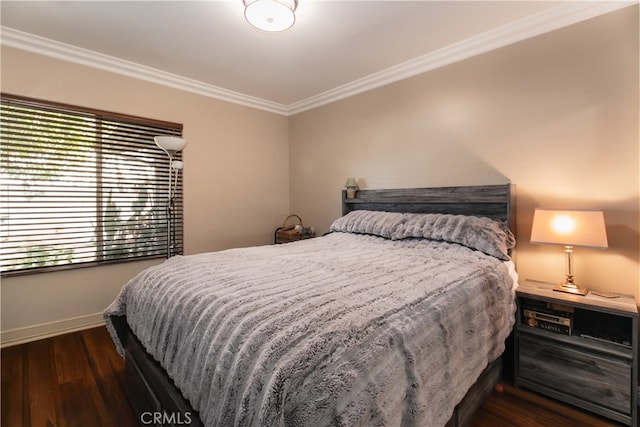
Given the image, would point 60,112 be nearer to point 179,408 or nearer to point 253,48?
point 253,48

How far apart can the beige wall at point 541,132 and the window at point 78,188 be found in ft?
7.88

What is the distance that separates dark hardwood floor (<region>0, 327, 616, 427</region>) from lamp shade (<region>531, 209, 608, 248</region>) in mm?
959

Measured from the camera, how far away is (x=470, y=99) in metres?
2.54

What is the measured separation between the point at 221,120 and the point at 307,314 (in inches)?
125

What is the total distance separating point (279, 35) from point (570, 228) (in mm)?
2444

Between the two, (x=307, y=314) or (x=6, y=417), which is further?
(x=6, y=417)

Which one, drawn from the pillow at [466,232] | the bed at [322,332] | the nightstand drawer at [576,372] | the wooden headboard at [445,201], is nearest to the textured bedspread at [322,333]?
the bed at [322,332]

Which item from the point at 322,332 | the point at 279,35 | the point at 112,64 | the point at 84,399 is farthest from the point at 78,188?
the point at 322,332

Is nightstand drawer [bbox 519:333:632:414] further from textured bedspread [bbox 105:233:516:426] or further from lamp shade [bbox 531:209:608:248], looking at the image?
lamp shade [bbox 531:209:608:248]

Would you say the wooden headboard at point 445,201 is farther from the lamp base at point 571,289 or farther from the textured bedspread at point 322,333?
the textured bedspread at point 322,333

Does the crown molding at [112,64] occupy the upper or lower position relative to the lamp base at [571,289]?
upper

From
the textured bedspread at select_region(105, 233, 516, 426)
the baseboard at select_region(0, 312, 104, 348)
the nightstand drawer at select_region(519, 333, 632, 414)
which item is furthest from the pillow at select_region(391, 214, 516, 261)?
the baseboard at select_region(0, 312, 104, 348)

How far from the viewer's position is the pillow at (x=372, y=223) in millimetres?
2543

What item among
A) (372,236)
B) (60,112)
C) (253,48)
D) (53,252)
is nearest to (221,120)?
(253,48)
